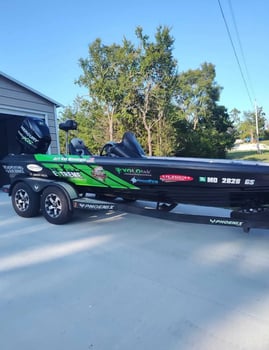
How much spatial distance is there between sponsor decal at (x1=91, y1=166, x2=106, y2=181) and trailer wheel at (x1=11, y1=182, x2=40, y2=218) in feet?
3.45

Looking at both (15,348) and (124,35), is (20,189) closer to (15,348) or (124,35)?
(15,348)

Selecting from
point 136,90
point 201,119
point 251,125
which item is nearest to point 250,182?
point 136,90

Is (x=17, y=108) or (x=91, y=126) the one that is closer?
(x=17, y=108)

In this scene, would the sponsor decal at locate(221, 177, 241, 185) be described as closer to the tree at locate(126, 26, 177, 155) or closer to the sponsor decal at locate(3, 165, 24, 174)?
the sponsor decal at locate(3, 165, 24, 174)

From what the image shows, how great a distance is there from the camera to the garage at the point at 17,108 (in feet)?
21.6

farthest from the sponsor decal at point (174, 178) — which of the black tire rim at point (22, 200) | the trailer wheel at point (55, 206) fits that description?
the black tire rim at point (22, 200)

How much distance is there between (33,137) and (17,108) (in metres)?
3.15

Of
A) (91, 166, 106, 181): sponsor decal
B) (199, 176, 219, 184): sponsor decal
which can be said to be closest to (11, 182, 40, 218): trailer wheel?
(91, 166, 106, 181): sponsor decal

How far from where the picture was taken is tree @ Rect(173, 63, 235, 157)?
1728 cm

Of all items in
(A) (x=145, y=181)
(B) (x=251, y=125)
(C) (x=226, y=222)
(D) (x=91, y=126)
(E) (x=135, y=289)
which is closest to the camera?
(E) (x=135, y=289)

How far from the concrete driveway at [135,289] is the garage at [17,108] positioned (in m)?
4.35

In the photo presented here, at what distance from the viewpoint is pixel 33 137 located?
4.27 metres

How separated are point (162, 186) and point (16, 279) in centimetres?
180

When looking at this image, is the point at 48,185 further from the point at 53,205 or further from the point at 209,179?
the point at 209,179
